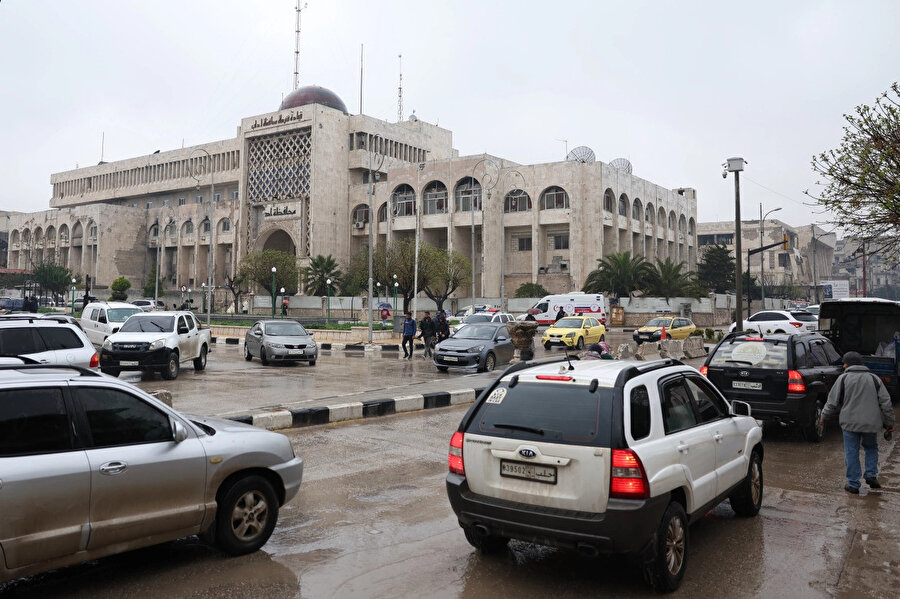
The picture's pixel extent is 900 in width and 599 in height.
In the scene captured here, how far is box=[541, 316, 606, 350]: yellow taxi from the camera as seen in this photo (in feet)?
97.2

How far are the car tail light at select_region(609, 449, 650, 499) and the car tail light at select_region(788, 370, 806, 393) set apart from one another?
641 cm

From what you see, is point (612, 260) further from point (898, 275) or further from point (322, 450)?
point (898, 275)

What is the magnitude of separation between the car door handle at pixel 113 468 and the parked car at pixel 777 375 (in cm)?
823

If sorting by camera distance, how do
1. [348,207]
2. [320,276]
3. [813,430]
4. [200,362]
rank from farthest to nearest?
[348,207], [320,276], [200,362], [813,430]

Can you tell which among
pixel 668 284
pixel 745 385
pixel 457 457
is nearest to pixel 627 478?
pixel 457 457

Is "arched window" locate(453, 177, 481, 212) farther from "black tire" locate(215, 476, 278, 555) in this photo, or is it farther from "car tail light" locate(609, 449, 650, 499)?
"car tail light" locate(609, 449, 650, 499)

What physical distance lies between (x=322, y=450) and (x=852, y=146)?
12.2 metres

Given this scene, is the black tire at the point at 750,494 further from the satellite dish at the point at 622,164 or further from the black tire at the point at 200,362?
the satellite dish at the point at 622,164

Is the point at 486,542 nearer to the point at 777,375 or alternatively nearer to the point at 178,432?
the point at 178,432

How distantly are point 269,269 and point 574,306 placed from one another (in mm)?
30681

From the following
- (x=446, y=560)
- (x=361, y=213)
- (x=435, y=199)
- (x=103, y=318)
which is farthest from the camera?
(x=361, y=213)

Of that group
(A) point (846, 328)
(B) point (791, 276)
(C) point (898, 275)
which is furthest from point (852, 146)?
(C) point (898, 275)

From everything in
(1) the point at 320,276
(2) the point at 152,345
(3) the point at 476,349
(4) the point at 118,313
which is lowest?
(3) the point at 476,349

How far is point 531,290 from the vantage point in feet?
196
